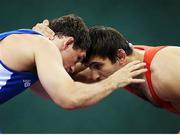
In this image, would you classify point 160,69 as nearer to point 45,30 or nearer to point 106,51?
point 106,51

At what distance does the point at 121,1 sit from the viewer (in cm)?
430

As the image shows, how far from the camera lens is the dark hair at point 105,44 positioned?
2025mm

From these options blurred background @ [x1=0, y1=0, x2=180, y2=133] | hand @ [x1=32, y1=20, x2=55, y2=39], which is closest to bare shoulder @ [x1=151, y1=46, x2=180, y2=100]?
hand @ [x1=32, y1=20, x2=55, y2=39]

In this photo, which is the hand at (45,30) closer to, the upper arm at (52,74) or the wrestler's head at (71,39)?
the wrestler's head at (71,39)

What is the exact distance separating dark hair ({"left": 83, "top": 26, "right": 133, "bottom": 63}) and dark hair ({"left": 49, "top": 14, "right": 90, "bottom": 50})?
0.26 ft

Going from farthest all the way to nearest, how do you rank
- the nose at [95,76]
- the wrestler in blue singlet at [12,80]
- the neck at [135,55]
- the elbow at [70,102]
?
the nose at [95,76] → the neck at [135,55] → the wrestler in blue singlet at [12,80] → the elbow at [70,102]

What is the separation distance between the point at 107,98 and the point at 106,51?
85.4 inches

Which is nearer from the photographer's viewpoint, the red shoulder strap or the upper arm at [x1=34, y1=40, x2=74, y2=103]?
the upper arm at [x1=34, y1=40, x2=74, y2=103]

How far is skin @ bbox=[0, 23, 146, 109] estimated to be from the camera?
1447 millimetres

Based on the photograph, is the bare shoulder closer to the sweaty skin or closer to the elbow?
the sweaty skin

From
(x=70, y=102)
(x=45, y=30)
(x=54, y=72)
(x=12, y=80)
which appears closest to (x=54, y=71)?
(x=54, y=72)

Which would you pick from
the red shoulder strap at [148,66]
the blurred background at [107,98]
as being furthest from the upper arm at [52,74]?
the blurred background at [107,98]

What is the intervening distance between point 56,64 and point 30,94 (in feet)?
8.86

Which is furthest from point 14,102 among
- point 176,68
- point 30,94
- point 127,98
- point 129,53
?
point 176,68
